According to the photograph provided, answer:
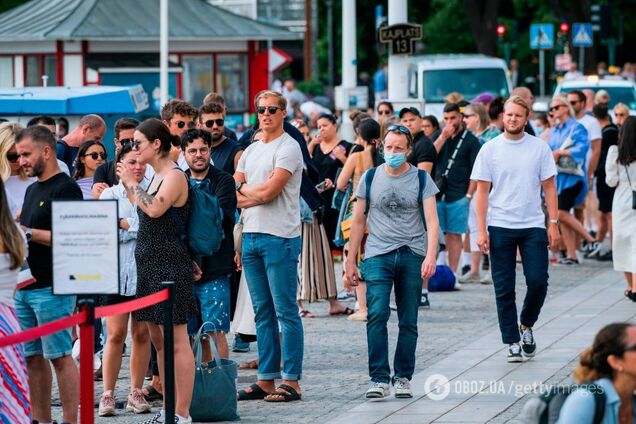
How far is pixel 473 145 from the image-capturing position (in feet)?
49.2

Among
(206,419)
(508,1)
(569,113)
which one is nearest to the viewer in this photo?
(206,419)

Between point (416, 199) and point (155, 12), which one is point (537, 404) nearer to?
point (416, 199)

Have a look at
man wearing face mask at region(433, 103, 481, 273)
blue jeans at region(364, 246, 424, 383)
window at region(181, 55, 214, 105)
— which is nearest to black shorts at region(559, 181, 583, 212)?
man wearing face mask at region(433, 103, 481, 273)

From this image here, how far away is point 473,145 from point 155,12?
23.7 m

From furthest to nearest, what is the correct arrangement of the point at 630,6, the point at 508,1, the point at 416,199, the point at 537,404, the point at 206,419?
the point at 508,1 → the point at 630,6 → the point at 416,199 → the point at 206,419 → the point at 537,404

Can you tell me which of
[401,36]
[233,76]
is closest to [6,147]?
[401,36]

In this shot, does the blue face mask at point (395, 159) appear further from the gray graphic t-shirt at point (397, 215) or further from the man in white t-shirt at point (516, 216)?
the man in white t-shirt at point (516, 216)

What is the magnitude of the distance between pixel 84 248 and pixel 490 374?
3905mm

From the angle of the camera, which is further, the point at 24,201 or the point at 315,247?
the point at 315,247

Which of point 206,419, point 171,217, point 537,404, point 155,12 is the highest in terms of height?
point 155,12

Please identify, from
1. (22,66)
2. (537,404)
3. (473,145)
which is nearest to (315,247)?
(473,145)

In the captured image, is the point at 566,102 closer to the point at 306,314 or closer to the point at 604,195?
the point at 604,195

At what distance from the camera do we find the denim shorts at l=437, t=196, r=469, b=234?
15203 mm

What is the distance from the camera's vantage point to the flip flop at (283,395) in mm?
9469
